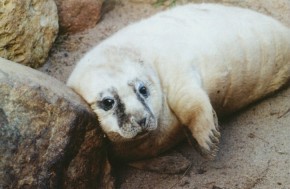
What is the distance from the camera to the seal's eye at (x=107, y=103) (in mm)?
3652

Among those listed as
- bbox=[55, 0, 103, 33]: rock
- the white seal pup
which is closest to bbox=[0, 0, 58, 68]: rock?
bbox=[55, 0, 103, 33]: rock

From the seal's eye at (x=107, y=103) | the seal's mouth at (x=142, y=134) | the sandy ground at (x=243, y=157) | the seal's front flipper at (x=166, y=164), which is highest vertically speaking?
the seal's eye at (x=107, y=103)

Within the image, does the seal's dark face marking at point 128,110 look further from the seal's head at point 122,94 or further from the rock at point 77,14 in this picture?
the rock at point 77,14

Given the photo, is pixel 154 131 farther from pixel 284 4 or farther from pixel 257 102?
pixel 284 4

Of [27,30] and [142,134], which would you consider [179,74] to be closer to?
[142,134]

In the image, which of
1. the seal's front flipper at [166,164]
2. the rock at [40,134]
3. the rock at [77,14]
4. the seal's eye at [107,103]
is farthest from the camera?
the rock at [77,14]

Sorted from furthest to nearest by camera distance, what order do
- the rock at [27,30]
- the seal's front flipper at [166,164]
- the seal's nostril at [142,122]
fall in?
the rock at [27,30] → the seal's front flipper at [166,164] → the seal's nostril at [142,122]

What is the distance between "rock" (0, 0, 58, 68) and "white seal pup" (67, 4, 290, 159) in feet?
2.44

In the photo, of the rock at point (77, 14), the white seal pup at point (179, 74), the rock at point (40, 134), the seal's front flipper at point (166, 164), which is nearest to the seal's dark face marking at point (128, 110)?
the white seal pup at point (179, 74)

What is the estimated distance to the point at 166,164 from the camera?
156 inches

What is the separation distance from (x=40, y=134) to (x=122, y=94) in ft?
2.19

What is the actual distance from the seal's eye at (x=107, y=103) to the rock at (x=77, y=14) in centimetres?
168

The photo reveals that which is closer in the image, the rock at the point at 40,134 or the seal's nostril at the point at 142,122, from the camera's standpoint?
the rock at the point at 40,134

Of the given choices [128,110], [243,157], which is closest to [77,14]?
[128,110]
